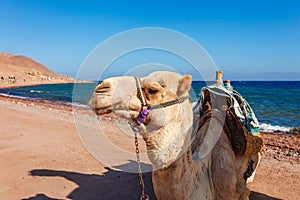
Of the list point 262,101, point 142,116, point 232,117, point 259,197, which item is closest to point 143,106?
point 142,116

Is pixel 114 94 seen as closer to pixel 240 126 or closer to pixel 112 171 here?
pixel 240 126

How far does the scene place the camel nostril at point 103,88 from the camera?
6.66 feet

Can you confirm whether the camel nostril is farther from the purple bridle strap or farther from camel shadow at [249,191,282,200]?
camel shadow at [249,191,282,200]

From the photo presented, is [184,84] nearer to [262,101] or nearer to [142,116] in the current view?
[142,116]

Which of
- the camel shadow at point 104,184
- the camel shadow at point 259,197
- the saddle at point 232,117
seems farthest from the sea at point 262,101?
the camel shadow at point 259,197

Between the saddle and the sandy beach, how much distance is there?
1.95 meters

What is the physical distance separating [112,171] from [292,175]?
4102mm

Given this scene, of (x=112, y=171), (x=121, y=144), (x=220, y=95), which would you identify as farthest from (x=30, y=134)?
(x=220, y=95)

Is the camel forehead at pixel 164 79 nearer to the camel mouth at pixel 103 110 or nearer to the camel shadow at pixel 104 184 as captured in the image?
the camel mouth at pixel 103 110

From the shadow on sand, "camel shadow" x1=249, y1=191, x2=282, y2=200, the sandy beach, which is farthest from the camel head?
"camel shadow" x1=249, y1=191, x2=282, y2=200

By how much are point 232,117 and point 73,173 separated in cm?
385

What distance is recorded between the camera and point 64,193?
4.96 m

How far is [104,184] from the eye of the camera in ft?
17.7

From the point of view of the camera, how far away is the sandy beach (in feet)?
16.4
